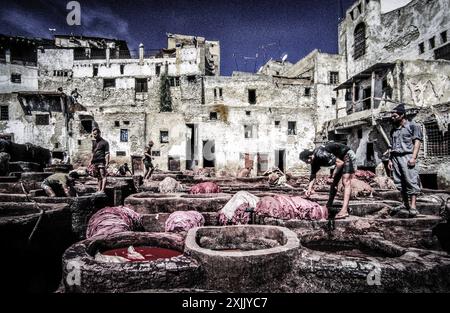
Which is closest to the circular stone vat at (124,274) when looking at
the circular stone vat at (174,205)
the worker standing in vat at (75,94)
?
the circular stone vat at (174,205)

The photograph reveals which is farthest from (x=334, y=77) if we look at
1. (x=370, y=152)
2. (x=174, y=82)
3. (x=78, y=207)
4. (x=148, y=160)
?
(x=78, y=207)

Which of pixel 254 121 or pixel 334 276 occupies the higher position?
pixel 254 121

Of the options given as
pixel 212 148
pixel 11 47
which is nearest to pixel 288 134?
pixel 212 148

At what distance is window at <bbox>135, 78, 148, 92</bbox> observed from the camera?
31.1 metres

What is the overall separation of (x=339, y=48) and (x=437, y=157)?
65.5 ft

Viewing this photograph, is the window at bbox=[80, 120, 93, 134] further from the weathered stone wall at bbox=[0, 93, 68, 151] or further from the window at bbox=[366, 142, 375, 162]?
the window at bbox=[366, 142, 375, 162]

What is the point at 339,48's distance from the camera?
30.6 meters

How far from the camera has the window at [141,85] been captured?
102 feet

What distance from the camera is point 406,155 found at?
4.76 metres

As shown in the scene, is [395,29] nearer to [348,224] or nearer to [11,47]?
[348,224]

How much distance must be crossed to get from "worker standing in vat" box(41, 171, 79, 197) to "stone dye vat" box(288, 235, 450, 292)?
18.4ft

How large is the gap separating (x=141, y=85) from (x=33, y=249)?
98.3 feet

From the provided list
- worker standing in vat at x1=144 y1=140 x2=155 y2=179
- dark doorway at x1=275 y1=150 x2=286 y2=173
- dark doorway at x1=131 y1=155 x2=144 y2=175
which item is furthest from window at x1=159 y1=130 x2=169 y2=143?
worker standing in vat at x1=144 y1=140 x2=155 y2=179

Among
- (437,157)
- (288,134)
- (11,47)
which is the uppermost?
(11,47)
